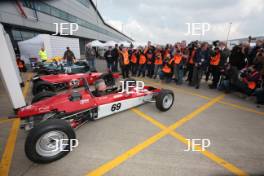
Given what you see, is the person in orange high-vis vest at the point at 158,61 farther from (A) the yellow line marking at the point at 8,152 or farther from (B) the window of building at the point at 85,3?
(B) the window of building at the point at 85,3

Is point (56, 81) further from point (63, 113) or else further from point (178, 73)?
point (178, 73)

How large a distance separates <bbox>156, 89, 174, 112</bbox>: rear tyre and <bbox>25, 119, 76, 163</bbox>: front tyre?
93.5 inches

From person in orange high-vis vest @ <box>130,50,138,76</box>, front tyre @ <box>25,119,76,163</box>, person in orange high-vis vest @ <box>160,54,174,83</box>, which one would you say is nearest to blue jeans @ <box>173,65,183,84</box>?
person in orange high-vis vest @ <box>160,54,174,83</box>

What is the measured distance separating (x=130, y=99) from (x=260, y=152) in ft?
9.38

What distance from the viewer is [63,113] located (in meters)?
2.86

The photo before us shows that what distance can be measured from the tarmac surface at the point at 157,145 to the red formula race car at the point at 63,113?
0.22 m

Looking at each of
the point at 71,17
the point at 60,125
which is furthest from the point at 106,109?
the point at 71,17

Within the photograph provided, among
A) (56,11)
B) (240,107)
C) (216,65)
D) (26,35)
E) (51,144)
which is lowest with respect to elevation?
(240,107)

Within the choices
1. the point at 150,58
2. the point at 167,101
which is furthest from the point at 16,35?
the point at 167,101

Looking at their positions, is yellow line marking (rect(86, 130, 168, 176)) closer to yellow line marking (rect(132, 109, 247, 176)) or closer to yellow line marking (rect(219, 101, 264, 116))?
yellow line marking (rect(132, 109, 247, 176))

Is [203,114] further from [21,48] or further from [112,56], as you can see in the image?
[21,48]

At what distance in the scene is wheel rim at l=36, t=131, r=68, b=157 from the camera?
2312 mm

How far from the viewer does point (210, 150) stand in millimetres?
2662

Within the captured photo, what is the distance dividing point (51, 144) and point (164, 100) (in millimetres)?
2896
